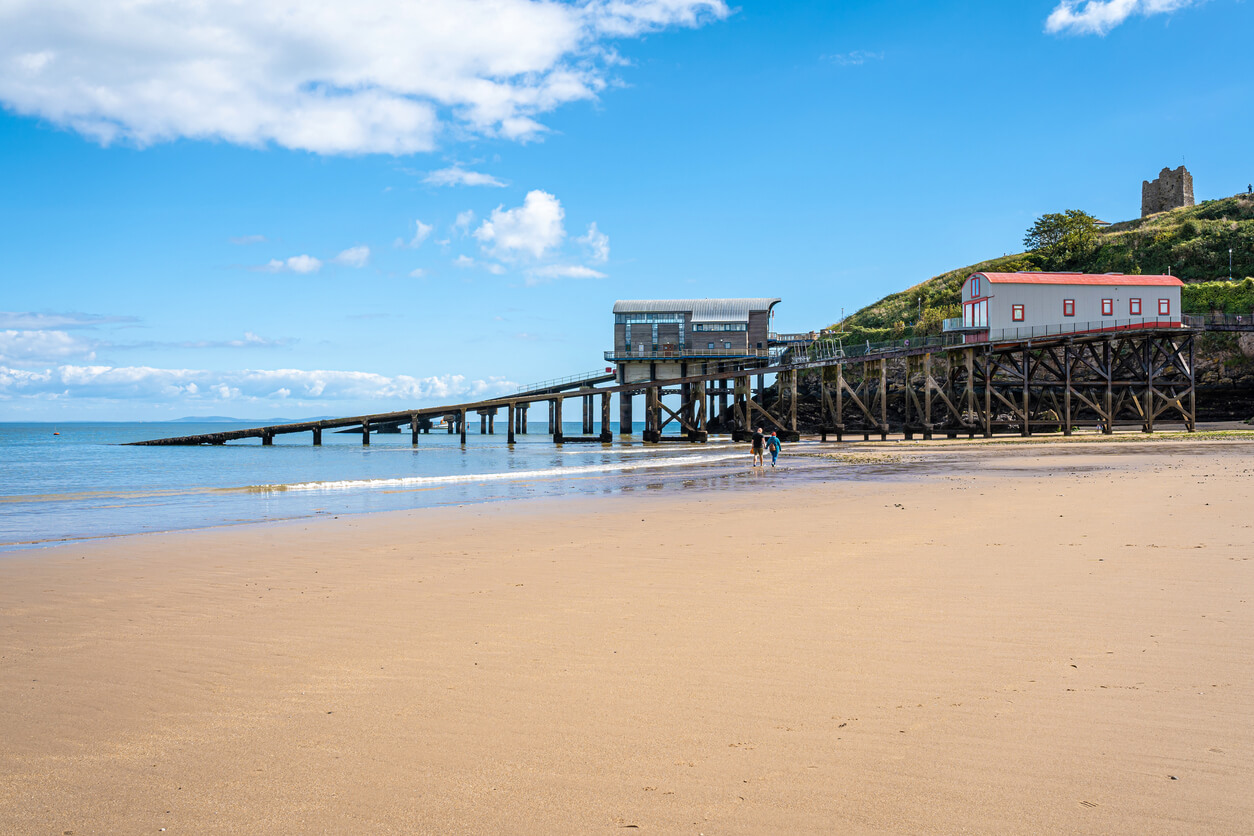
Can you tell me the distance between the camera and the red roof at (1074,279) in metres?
49.9

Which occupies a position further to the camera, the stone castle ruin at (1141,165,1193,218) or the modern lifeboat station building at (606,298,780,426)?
the stone castle ruin at (1141,165,1193,218)

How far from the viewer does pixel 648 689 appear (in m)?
4.68

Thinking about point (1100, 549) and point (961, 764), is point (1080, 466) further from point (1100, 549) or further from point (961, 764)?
point (961, 764)

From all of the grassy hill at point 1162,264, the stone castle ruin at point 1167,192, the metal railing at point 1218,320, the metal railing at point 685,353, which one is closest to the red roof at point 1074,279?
the metal railing at point 1218,320

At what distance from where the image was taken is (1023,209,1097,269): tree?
3110 inches

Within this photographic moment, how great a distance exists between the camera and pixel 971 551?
914cm

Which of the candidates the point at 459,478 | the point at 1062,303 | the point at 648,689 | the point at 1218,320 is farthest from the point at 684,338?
the point at 648,689

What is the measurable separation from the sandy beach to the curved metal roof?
5840cm

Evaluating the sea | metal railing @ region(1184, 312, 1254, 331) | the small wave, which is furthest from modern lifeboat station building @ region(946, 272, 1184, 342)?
the small wave

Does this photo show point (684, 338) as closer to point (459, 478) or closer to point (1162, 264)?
point (459, 478)

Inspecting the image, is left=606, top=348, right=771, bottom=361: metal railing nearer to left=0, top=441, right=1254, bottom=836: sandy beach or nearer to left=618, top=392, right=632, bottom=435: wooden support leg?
left=618, top=392, right=632, bottom=435: wooden support leg

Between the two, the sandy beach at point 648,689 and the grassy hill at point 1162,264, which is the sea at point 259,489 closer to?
the sandy beach at point 648,689

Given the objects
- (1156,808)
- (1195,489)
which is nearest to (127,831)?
(1156,808)

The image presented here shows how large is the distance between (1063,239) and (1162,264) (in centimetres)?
977
